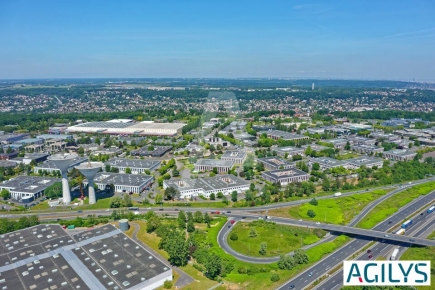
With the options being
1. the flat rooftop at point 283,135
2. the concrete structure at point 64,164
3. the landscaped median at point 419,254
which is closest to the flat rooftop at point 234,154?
the flat rooftop at point 283,135

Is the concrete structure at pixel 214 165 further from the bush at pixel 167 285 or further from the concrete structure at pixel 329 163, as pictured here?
the bush at pixel 167 285

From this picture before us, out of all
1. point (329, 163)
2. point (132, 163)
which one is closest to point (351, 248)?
point (329, 163)

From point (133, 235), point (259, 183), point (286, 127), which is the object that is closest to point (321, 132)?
→ point (286, 127)

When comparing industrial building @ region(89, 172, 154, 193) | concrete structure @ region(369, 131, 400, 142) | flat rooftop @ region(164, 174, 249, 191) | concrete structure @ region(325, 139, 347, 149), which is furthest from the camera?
→ concrete structure @ region(369, 131, 400, 142)

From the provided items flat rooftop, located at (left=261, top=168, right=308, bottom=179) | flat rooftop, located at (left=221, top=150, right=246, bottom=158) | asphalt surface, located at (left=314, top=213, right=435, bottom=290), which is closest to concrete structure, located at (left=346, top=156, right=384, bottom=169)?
flat rooftop, located at (left=261, top=168, right=308, bottom=179)

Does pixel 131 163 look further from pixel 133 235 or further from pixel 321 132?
pixel 321 132

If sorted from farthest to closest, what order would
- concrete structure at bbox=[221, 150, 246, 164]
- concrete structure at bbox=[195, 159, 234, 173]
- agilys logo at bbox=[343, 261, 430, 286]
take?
concrete structure at bbox=[221, 150, 246, 164] < concrete structure at bbox=[195, 159, 234, 173] < agilys logo at bbox=[343, 261, 430, 286]

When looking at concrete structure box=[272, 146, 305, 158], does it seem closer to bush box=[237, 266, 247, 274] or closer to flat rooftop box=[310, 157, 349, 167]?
flat rooftop box=[310, 157, 349, 167]
